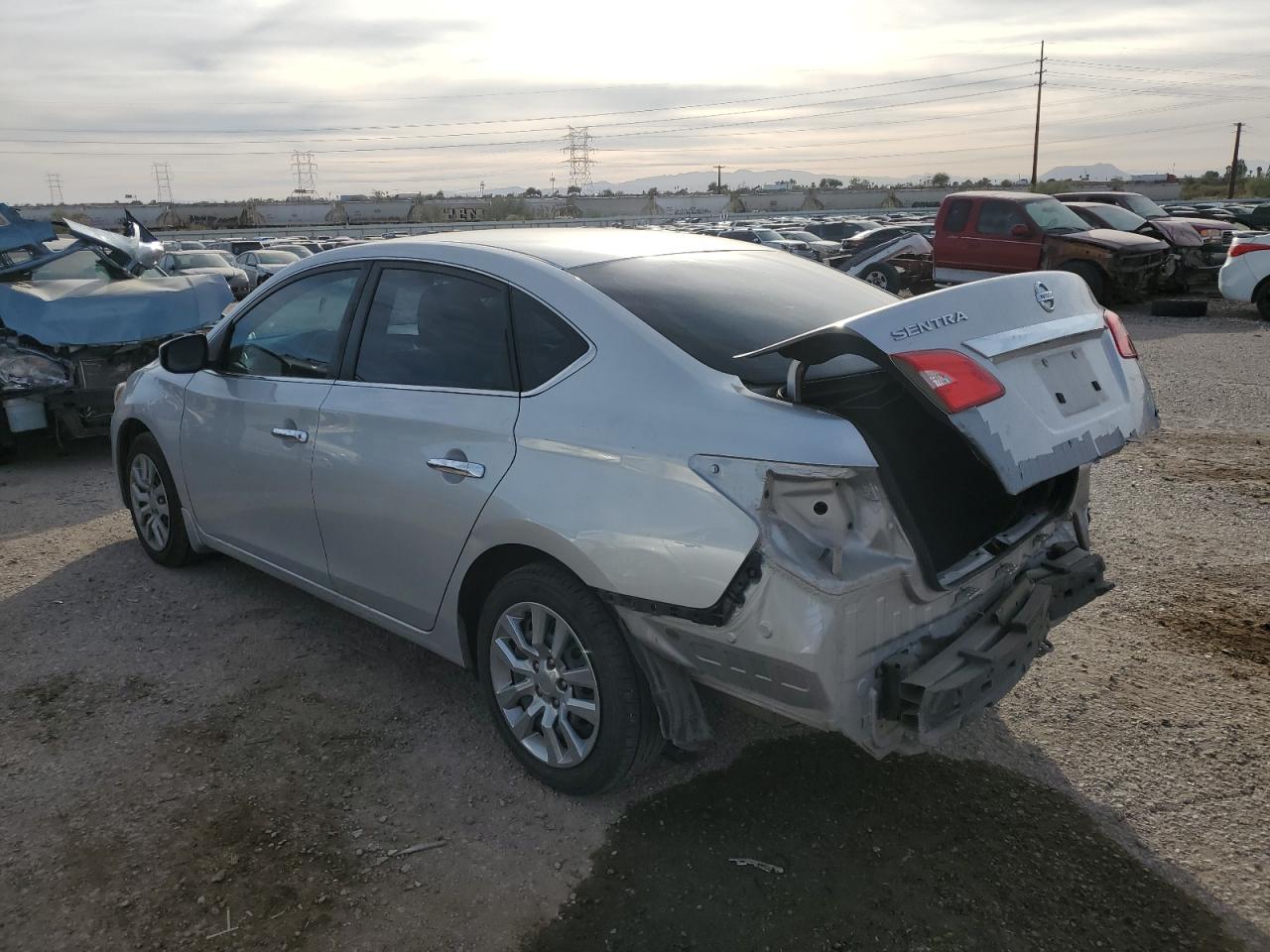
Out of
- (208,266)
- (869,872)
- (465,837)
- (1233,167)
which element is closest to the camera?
(869,872)

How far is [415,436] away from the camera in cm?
338

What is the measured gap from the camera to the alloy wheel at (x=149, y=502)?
516 cm

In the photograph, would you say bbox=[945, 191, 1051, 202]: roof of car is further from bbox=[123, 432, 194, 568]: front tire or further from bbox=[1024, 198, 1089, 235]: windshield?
bbox=[123, 432, 194, 568]: front tire

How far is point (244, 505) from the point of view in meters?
4.37

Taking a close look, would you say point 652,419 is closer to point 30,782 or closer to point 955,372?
point 955,372

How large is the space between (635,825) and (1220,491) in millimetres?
5022

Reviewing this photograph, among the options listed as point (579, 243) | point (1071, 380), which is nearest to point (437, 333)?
point (579, 243)

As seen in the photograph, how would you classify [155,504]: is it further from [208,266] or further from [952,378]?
[208,266]

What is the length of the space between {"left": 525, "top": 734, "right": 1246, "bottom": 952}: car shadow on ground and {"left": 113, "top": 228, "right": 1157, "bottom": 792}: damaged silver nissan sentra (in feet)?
1.10

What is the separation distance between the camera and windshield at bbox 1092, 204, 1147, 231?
58.5 ft

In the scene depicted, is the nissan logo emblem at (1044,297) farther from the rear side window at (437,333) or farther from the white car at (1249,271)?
the white car at (1249,271)

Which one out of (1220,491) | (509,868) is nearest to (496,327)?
(509,868)

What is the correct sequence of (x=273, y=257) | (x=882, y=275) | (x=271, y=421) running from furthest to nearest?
(x=273, y=257), (x=882, y=275), (x=271, y=421)

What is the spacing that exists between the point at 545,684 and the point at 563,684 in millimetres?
79
